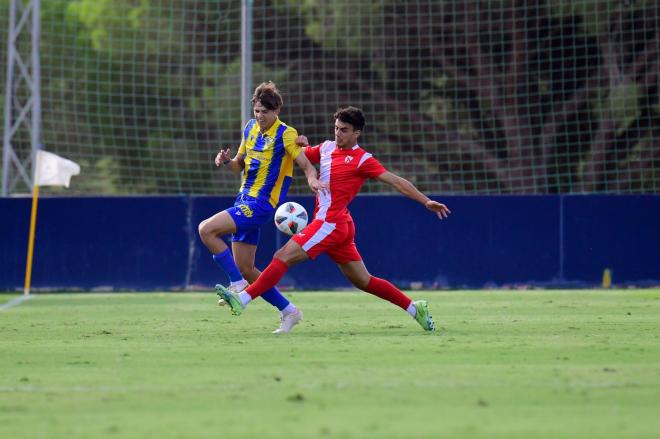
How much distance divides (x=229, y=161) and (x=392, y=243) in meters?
8.73

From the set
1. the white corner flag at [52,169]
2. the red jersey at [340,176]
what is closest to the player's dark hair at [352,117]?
the red jersey at [340,176]

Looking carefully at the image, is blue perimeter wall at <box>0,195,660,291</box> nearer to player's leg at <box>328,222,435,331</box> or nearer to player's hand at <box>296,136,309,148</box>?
player's hand at <box>296,136,309,148</box>

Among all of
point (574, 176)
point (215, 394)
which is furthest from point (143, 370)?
point (574, 176)

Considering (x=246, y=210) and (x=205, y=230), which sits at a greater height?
(x=246, y=210)

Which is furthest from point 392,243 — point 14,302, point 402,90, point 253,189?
point 253,189

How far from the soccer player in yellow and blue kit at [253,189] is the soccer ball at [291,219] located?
0.36 feet

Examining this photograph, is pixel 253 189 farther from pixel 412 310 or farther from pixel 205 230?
pixel 412 310

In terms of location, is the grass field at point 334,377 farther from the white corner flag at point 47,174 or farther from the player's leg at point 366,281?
the white corner flag at point 47,174

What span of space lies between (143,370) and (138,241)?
41.7 feet

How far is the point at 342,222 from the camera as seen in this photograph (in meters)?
11.3

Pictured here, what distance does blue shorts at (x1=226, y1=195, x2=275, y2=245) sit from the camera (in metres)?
12.2

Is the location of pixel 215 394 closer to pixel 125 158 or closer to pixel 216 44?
pixel 216 44

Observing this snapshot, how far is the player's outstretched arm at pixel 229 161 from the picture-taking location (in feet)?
40.1

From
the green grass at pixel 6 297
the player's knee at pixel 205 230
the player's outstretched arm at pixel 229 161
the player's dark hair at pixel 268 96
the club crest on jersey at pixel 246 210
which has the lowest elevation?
the green grass at pixel 6 297
